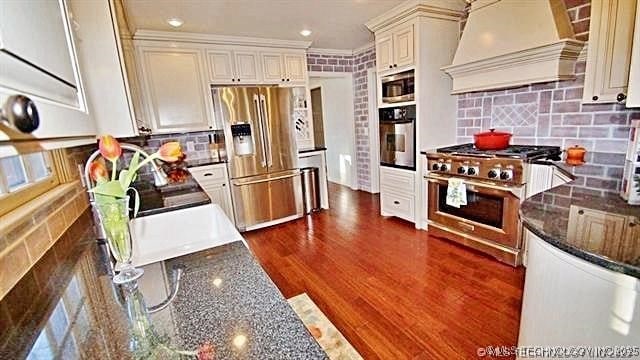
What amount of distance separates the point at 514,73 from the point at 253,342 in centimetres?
290

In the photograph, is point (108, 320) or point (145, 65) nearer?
point (108, 320)

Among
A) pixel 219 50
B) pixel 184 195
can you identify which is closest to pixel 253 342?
pixel 184 195

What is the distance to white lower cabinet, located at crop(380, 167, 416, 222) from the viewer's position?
3.37 m

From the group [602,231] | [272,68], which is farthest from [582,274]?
[272,68]

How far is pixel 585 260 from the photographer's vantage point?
2.82ft

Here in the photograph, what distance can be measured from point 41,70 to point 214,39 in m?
→ 3.47

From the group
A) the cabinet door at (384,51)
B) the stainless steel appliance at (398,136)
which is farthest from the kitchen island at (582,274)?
the cabinet door at (384,51)

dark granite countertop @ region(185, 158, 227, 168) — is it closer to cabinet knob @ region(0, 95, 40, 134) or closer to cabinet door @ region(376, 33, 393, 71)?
cabinet door @ region(376, 33, 393, 71)

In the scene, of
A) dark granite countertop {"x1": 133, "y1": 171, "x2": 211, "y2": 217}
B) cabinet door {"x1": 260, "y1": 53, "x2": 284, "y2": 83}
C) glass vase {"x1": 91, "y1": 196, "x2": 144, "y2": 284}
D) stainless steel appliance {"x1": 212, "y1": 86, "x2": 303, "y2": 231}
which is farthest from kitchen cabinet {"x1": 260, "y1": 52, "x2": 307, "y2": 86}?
glass vase {"x1": 91, "y1": 196, "x2": 144, "y2": 284}

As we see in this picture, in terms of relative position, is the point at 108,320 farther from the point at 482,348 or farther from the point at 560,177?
the point at 560,177

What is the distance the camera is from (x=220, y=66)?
3.61 m

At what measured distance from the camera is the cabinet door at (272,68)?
12.6 ft

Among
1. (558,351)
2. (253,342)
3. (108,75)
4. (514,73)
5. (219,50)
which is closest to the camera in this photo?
(253,342)

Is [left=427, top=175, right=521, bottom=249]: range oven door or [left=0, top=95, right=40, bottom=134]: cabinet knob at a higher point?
[left=0, top=95, right=40, bottom=134]: cabinet knob
